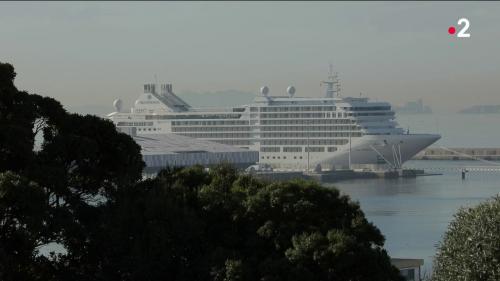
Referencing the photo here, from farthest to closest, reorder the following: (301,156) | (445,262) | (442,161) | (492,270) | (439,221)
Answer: (442,161) < (301,156) < (439,221) < (445,262) < (492,270)

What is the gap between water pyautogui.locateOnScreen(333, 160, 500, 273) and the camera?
29.8m

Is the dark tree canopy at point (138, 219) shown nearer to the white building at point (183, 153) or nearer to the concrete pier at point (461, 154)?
the white building at point (183, 153)

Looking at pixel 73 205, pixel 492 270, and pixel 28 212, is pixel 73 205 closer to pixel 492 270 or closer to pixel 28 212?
pixel 28 212

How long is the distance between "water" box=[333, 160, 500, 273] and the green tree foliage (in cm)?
785

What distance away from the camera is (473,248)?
434 inches

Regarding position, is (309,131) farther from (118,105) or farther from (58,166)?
(58,166)

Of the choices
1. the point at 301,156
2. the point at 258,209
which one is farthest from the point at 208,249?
the point at 301,156

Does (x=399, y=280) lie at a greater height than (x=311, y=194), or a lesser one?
lesser

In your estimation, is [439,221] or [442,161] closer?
A: [439,221]

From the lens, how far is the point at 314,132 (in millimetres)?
69625

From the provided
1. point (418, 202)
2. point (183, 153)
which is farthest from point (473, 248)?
point (183, 153)

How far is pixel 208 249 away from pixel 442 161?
7726cm

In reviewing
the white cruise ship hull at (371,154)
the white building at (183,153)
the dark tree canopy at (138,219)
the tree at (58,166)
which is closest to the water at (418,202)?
the white cruise ship hull at (371,154)

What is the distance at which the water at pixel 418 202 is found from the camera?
1174 inches
